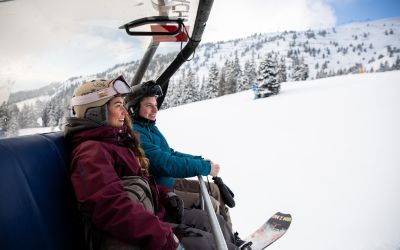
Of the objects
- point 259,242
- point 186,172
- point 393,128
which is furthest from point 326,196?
point 393,128

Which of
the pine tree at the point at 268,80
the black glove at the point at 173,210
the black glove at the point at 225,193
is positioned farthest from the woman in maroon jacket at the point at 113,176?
the pine tree at the point at 268,80

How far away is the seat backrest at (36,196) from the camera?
1.14 meters

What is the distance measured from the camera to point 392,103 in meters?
13.2

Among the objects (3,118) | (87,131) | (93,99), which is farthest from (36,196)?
(3,118)

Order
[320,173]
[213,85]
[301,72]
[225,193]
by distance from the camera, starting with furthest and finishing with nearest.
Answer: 1. [301,72]
2. [213,85]
3. [320,173]
4. [225,193]

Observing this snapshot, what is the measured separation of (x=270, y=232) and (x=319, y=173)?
3797 mm

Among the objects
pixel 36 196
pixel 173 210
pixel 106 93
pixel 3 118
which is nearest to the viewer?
pixel 36 196

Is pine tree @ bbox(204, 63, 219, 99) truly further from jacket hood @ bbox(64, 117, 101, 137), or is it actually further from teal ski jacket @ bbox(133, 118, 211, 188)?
jacket hood @ bbox(64, 117, 101, 137)

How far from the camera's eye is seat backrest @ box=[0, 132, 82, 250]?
114 centimetres

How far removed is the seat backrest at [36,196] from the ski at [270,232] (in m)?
1.50

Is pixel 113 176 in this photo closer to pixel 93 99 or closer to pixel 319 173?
pixel 93 99

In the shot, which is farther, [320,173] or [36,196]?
[320,173]

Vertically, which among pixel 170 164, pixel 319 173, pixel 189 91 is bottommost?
pixel 319 173

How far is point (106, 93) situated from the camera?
1.78 metres
